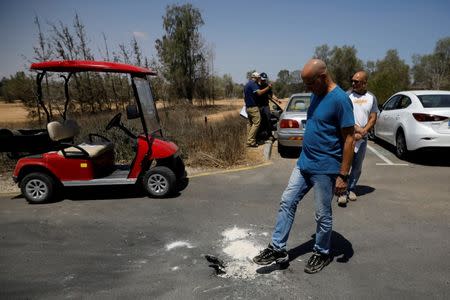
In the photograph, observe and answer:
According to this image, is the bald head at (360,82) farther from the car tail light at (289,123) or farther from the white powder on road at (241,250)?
the car tail light at (289,123)

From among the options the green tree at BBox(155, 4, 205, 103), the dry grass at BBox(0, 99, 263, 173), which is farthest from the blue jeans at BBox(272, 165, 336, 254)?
the green tree at BBox(155, 4, 205, 103)

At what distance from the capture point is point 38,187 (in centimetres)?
552

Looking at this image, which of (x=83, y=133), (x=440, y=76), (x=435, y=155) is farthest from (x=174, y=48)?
(x=440, y=76)

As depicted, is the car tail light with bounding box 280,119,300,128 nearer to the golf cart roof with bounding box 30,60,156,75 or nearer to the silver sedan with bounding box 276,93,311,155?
the silver sedan with bounding box 276,93,311,155

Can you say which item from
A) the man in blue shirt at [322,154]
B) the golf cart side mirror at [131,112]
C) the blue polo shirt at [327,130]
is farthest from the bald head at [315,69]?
the golf cart side mirror at [131,112]

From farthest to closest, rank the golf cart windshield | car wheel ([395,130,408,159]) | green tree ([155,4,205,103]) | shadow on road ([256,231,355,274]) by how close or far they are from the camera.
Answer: green tree ([155,4,205,103]) → car wheel ([395,130,408,159]) → the golf cart windshield → shadow on road ([256,231,355,274])

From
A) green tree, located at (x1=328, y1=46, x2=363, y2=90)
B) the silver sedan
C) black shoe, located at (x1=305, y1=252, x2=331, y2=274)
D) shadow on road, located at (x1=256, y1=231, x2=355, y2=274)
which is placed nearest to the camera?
black shoe, located at (x1=305, y1=252, x2=331, y2=274)

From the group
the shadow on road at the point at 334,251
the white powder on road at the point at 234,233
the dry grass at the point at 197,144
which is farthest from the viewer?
the dry grass at the point at 197,144

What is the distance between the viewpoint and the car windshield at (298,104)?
9.20 metres

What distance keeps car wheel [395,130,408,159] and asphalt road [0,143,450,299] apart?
1.76 meters

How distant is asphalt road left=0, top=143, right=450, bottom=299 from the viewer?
3098 millimetres

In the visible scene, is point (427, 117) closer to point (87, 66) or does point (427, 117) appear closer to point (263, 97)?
point (263, 97)

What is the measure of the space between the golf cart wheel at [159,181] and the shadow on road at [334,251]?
8.16 feet

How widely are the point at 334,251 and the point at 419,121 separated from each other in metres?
5.12
